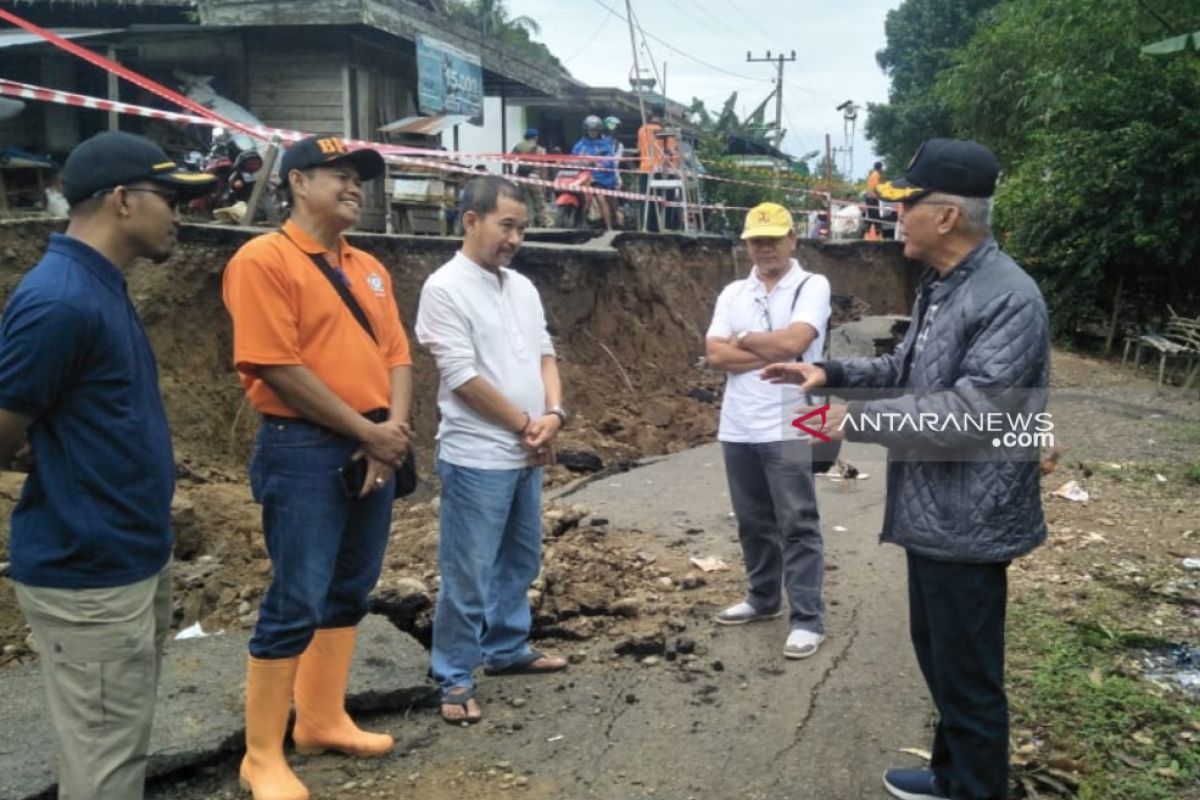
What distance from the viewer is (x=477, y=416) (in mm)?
4016

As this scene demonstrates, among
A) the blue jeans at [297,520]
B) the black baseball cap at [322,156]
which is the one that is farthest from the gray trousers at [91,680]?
the black baseball cap at [322,156]

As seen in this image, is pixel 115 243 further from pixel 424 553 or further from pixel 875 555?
pixel 875 555

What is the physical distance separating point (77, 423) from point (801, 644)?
3.06 meters

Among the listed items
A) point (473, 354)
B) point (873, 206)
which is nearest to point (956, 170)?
point (473, 354)

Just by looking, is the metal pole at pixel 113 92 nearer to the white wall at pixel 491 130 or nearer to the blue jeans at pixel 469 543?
the blue jeans at pixel 469 543

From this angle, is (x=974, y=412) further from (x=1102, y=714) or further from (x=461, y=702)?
(x=461, y=702)

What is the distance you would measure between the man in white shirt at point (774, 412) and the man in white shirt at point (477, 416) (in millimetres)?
897

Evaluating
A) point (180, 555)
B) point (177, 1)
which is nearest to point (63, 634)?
point (180, 555)

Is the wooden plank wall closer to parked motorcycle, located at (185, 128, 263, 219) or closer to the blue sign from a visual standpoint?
the blue sign

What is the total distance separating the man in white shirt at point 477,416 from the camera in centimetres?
399

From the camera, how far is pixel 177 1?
548 inches

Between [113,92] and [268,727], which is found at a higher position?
[113,92]

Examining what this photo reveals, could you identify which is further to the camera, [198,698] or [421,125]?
[421,125]

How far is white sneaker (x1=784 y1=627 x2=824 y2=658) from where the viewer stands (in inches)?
179
